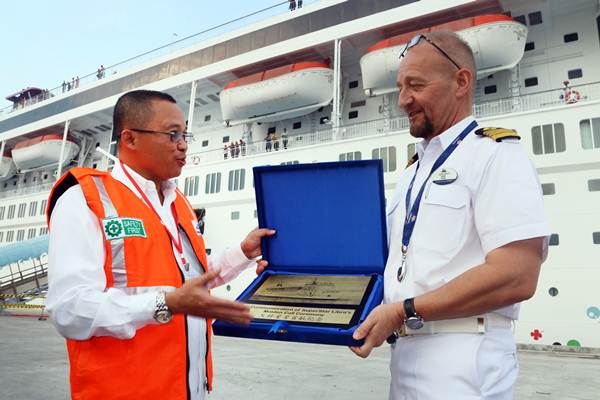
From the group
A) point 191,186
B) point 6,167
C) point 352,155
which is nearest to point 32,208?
point 6,167

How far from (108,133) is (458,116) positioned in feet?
92.6

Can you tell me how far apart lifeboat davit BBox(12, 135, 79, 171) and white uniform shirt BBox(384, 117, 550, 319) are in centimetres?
2773

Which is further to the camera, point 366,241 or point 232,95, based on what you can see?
point 232,95

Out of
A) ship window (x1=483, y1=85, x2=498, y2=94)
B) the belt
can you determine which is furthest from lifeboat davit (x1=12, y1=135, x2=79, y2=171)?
the belt

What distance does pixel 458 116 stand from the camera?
5.44 feet

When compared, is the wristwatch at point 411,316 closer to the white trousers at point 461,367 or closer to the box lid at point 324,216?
the white trousers at point 461,367

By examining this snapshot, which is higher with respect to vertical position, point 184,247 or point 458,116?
point 458,116

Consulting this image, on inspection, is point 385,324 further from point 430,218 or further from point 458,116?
point 458,116

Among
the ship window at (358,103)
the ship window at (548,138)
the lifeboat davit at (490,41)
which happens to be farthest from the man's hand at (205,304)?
the ship window at (358,103)

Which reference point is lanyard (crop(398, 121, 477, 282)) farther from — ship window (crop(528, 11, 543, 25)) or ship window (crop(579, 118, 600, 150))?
ship window (crop(528, 11, 543, 25))

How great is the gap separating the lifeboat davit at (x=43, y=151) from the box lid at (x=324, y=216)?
27120 mm

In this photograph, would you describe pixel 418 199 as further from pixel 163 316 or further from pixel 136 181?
pixel 136 181

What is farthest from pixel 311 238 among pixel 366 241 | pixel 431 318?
pixel 431 318

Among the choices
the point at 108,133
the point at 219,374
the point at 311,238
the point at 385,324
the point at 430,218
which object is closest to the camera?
the point at 385,324
